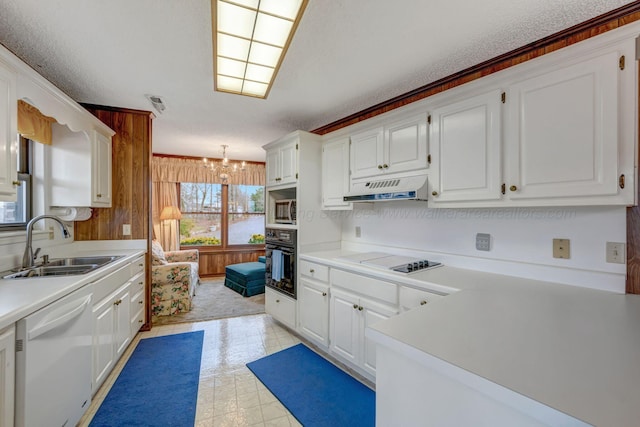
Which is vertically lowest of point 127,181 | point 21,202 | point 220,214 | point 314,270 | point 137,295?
point 137,295

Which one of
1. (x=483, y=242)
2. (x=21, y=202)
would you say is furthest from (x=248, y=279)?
(x=483, y=242)

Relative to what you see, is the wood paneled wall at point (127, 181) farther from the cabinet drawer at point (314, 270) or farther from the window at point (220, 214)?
the window at point (220, 214)

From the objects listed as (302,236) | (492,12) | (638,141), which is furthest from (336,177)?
(638,141)

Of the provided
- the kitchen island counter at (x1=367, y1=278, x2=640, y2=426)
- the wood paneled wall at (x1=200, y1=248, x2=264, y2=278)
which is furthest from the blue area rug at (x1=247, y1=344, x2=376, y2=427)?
the wood paneled wall at (x1=200, y1=248, x2=264, y2=278)

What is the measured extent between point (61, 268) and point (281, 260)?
184 centimetres

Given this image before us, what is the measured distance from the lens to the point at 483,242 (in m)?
2.02

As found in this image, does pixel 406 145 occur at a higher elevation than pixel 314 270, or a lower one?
higher

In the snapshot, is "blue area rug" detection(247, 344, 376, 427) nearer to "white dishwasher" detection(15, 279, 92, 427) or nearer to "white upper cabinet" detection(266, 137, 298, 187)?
"white dishwasher" detection(15, 279, 92, 427)

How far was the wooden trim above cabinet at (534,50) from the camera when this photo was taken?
4.77 feet

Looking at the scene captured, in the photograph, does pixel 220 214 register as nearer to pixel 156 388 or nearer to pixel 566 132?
pixel 156 388

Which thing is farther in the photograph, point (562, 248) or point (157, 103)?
point (157, 103)

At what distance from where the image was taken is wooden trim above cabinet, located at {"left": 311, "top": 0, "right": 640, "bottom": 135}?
4.77ft

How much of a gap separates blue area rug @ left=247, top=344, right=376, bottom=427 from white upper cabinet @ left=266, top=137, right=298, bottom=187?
1766 mm

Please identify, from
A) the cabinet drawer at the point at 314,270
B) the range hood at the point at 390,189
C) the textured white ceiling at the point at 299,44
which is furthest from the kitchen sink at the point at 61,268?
the range hood at the point at 390,189
